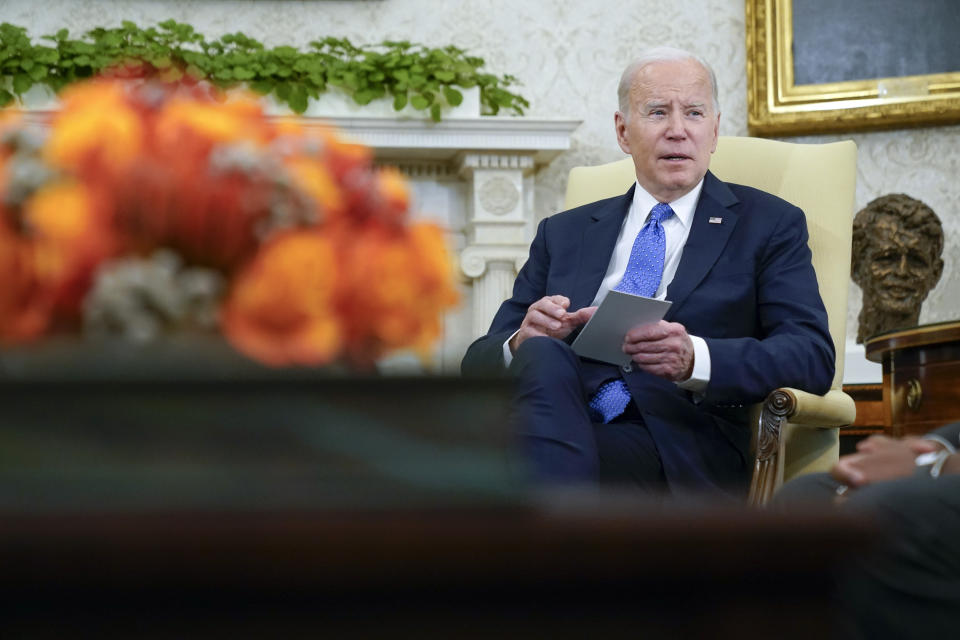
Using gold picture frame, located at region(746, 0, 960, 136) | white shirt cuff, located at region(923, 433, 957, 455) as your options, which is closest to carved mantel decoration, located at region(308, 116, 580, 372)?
gold picture frame, located at region(746, 0, 960, 136)

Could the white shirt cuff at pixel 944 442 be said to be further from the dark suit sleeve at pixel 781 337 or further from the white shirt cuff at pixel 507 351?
the white shirt cuff at pixel 507 351

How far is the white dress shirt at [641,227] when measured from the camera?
2443 mm

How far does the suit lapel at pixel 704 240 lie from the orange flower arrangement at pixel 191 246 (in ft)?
5.78

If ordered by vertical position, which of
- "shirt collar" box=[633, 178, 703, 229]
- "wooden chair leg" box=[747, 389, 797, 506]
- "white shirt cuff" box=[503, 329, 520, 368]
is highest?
"shirt collar" box=[633, 178, 703, 229]

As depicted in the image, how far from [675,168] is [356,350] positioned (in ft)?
6.84

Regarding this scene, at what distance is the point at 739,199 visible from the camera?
251 cm

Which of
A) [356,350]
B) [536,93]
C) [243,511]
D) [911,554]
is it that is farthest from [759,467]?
[536,93]

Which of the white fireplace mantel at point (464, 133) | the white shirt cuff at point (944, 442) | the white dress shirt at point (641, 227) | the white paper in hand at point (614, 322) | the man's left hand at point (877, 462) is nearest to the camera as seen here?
the man's left hand at point (877, 462)

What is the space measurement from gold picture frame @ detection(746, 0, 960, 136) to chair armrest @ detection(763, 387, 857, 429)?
2.21 m

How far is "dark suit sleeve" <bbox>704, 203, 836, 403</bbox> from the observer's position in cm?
208

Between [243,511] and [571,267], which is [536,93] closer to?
[571,267]

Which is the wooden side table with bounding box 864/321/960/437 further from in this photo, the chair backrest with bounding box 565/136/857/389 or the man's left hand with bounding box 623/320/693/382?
the man's left hand with bounding box 623/320/693/382

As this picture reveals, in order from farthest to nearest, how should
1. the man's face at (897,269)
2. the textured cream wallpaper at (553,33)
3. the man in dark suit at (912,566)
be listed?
the textured cream wallpaper at (553,33), the man's face at (897,269), the man in dark suit at (912,566)

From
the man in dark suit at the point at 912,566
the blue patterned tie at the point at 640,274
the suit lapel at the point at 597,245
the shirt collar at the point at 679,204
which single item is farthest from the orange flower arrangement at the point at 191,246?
the shirt collar at the point at 679,204
